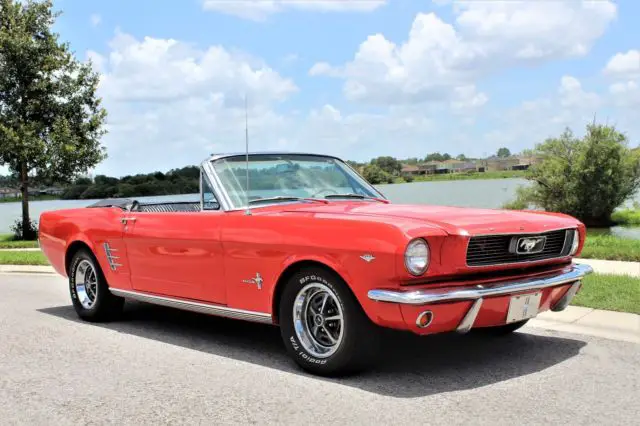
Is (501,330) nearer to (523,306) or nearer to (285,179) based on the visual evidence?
(523,306)

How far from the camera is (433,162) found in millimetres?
42500

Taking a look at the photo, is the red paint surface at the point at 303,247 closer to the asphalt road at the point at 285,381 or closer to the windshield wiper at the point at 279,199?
the windshield wiper at the point at 279,199

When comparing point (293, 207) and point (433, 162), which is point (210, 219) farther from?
point (433, 162)

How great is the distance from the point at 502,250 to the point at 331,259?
1203mm

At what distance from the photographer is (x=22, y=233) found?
91.2ft

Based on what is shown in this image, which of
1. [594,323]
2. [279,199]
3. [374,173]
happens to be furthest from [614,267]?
[279,199]

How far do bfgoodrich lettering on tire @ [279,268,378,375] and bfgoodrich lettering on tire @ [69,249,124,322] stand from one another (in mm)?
2803

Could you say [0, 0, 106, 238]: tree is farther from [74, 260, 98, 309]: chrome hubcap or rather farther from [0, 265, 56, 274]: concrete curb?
[74, 260, 98, 309]: chrome hubcap

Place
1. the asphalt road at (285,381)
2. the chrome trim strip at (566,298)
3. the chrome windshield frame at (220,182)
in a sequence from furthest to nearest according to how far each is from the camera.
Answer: the chrome windshield frame at (220,182) → the chrome trim strip at (566,298) → the asphalt road at (285,381)

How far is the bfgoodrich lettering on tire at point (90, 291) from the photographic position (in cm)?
737

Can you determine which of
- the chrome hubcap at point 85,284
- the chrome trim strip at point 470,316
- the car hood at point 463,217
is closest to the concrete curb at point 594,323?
the car hood at point 463,217

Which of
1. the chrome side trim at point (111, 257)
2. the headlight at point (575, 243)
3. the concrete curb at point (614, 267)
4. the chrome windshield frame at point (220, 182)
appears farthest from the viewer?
→ the concrete curb at point (614, 267)

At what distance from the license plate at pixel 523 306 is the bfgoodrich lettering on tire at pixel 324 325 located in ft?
3.13

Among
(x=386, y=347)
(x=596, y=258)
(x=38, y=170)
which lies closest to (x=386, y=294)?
(x=386, y=347)
